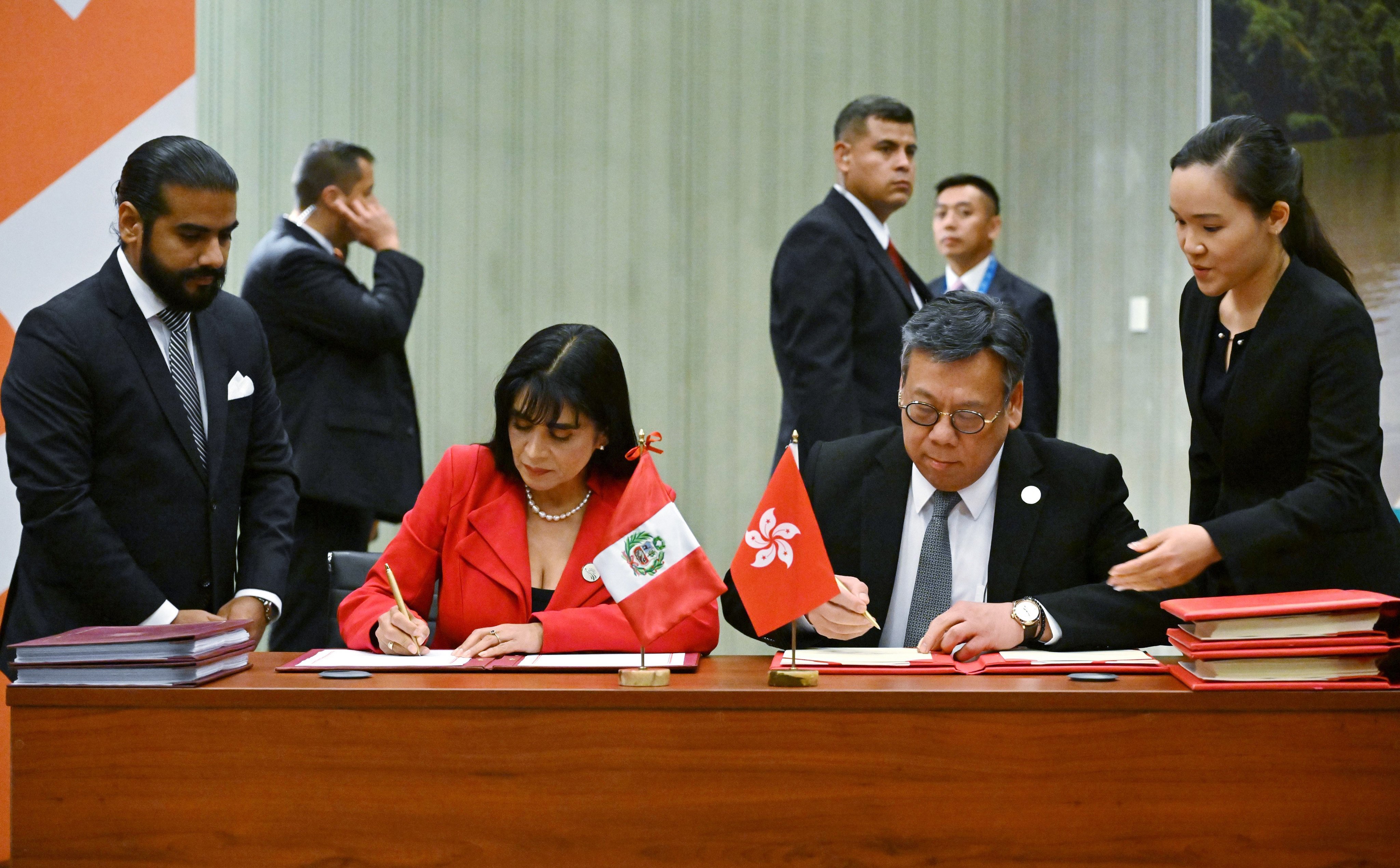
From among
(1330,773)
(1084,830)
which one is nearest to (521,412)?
(1084,830)

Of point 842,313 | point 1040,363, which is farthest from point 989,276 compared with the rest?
point 842,313

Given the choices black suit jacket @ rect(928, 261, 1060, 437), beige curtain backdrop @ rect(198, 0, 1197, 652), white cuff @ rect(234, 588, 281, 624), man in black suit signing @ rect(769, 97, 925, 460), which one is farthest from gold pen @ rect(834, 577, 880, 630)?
beige curtain backdrop @ rect(198, 0, 1197, 652)

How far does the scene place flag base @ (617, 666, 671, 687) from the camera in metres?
1.73

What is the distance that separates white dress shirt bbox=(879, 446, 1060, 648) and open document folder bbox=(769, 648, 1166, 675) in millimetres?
198

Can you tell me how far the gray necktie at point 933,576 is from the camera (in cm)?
221

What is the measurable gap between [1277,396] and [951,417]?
0.54 meters

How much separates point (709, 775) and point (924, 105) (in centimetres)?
439

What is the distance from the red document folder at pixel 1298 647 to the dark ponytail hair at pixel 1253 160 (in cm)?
73

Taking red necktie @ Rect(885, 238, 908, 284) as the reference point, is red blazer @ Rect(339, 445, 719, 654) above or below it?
below

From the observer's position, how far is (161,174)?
234 centimetres

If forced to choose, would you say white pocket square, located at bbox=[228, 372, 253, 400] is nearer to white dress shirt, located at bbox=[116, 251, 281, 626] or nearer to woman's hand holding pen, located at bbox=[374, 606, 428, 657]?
white dress shirt, located at bbox=[116, 251, 281, 626]

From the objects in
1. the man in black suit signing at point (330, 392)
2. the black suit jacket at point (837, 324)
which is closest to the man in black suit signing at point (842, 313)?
the black suit jacket at point (837, 324)

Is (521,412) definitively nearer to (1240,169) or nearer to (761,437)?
(1240,169)

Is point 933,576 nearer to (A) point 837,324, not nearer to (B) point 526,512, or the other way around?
(B) point 526,512
